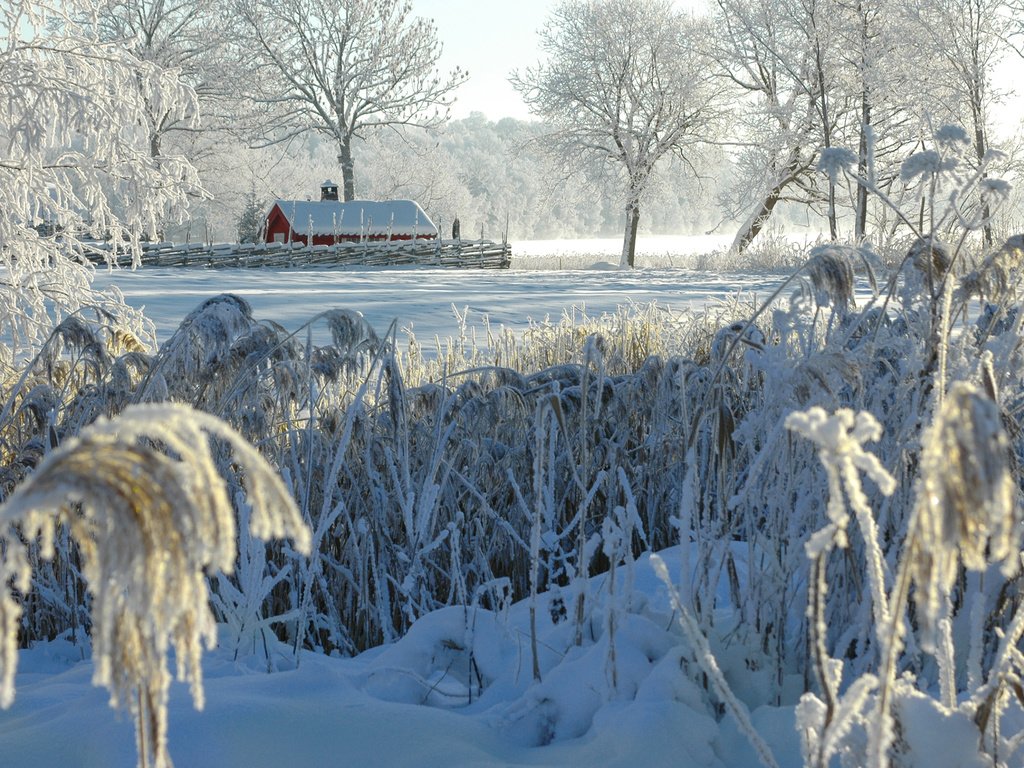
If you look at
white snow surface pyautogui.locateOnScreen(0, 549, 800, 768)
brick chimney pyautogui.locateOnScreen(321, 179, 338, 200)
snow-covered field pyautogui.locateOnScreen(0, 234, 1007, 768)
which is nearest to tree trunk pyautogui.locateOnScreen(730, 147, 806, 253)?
brick chimney pyautogui.locateOnScreen(321, 179, 338, 200)

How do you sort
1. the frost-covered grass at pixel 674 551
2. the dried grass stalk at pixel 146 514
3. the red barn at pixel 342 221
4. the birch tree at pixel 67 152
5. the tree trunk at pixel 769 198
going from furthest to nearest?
the red barn at pixel 342 221, the tree trunk at pixel 769 198, the birch tree at pixel 67 152, the frost-covered grass at pixel 674 551, the dried grass stalk at pixel 146 514

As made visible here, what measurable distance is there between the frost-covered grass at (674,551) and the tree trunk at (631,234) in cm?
2472

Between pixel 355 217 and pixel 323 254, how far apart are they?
4.82 metres

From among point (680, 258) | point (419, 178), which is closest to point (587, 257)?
point (680, 258)

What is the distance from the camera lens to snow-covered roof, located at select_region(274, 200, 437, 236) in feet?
91.4

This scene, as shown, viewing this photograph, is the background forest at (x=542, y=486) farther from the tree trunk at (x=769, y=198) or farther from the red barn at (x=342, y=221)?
the red barn at (x=342, y=221)

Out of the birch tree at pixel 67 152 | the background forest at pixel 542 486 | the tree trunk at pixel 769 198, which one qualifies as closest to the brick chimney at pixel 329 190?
the tree trunk at pixel 769 198

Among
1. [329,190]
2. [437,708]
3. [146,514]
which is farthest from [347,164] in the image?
[146,514]

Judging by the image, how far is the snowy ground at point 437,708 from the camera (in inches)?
61.9

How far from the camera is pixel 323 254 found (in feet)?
78.8

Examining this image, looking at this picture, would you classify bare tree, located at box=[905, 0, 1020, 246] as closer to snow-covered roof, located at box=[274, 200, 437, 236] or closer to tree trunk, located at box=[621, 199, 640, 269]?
tree trunk, located at box=[621, 199, 640, 269]

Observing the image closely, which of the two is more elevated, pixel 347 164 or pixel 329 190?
pixel 347 164

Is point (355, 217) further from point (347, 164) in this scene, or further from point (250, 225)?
point (250, 225)

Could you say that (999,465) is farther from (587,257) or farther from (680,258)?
(587,257)
